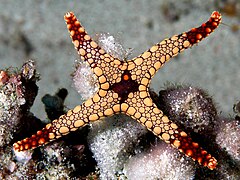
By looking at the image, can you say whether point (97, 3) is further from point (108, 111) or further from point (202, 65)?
point (108, 111)

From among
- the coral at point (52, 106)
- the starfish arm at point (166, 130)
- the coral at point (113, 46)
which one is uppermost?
the coral at point (113, 46)

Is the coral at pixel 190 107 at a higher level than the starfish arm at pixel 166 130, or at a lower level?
higher

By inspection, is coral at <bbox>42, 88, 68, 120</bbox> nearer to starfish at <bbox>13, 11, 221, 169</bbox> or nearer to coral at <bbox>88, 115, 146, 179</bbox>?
coral at <bbox>88, 115, 146, 179</bbox>

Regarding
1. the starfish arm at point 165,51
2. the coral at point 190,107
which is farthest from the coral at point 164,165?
the starfish arm at point 165,51

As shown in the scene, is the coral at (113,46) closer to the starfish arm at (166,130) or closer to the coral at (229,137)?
the starfish arm at (166,130)

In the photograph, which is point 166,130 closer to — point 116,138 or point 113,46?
point 116,138

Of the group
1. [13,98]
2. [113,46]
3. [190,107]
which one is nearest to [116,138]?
[190,107]

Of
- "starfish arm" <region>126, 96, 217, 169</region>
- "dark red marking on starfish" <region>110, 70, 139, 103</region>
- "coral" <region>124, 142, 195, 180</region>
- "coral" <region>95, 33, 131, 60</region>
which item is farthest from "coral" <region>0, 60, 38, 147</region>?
"coral" <region>124, 142, 195, 180</region>
